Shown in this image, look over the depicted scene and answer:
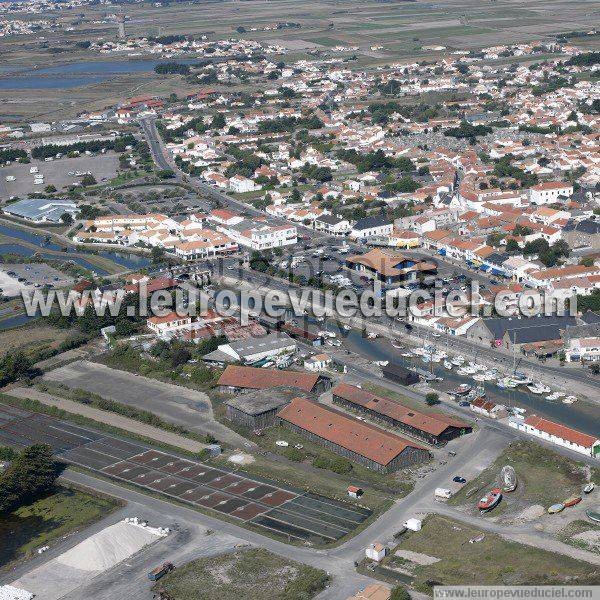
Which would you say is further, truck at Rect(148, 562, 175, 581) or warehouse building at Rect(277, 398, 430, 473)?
warehouse building at Rect(277, 398, 430, 473)

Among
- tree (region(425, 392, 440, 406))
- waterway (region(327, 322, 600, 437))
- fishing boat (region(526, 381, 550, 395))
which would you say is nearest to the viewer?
waterway (region(327, 322, 600, 437))

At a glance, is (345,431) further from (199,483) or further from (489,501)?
(489,501)

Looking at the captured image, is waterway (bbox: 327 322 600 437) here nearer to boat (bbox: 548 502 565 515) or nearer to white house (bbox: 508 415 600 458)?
white house (bbox: 508 415 600 458)

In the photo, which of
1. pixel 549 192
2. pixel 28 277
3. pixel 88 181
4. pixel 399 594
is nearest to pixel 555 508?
pixel 399 594

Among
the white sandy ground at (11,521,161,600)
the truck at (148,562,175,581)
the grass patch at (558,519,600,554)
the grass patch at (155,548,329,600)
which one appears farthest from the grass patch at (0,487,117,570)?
the grass patch at (558,519,600,554)

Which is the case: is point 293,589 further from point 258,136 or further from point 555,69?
point 555,69
